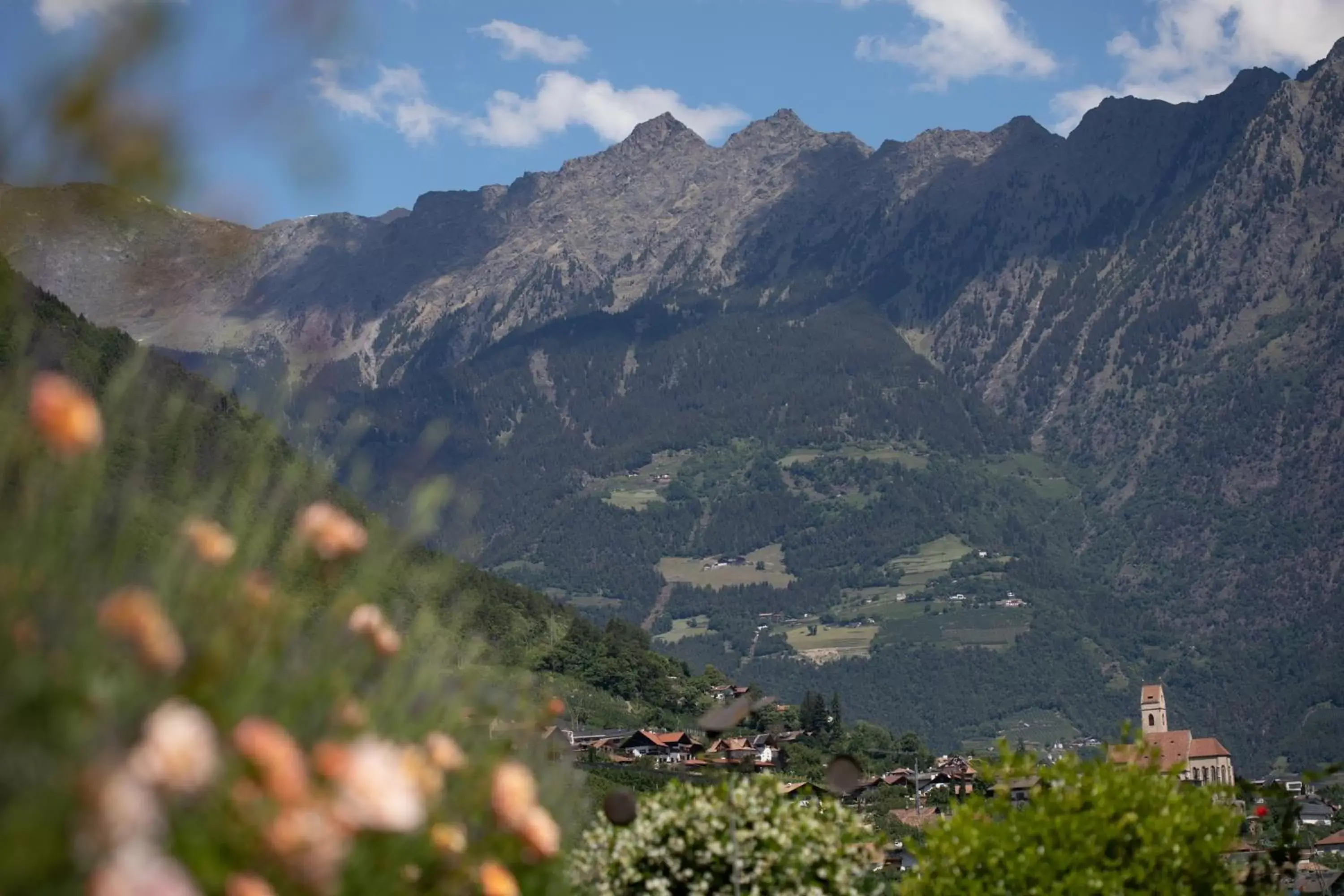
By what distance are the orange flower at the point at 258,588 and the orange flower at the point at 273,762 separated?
998 millimetres

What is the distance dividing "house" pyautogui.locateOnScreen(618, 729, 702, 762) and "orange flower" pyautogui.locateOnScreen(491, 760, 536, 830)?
84907 millimetres

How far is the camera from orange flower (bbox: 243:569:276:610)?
4.28 m

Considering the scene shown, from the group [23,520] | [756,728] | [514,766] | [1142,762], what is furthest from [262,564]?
[756,728]

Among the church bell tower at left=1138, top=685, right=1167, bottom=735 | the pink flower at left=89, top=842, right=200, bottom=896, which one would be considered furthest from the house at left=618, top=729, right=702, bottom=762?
the pink flower at left=89, top=842, right=200, bottom=896

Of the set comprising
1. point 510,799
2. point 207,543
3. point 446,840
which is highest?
point 207,543

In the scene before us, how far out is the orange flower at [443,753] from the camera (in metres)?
4.68

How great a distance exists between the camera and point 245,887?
3.17m

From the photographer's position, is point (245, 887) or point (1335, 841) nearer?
point (245, 887)

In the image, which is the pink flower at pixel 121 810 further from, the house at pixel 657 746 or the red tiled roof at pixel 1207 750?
the red tiled roof at pixel 1207 750

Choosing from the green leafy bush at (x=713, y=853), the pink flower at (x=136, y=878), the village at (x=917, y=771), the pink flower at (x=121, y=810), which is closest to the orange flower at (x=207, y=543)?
the pink flower at (x=121, y=810)

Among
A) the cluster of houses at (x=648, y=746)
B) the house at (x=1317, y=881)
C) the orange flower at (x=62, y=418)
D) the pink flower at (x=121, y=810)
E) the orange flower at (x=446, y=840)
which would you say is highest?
the cluster of houses at (x=648, y=746)

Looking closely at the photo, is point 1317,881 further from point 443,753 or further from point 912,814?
point 912,814

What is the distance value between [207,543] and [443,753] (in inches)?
35.1

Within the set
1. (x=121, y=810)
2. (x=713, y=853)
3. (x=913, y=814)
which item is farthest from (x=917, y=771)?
→ (x=121, y=810)
